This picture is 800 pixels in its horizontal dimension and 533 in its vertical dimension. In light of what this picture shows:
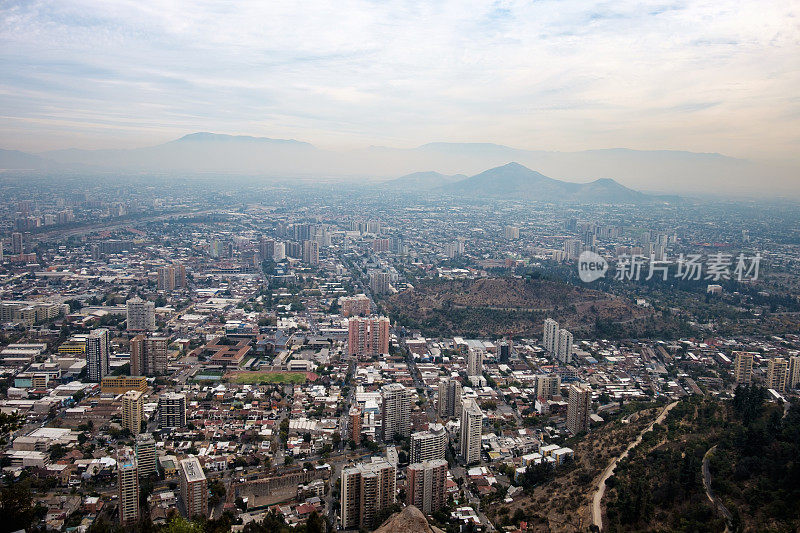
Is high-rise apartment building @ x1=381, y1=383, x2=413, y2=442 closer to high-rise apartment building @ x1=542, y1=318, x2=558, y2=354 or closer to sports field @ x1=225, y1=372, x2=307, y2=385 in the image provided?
sports field @ x1=225, y1=372, x2=307, y2=385

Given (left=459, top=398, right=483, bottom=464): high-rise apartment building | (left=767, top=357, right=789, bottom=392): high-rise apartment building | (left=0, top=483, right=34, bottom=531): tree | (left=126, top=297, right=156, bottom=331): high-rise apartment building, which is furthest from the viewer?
(left=126, top=297, right=156, bottom=331): high-rise apartment building

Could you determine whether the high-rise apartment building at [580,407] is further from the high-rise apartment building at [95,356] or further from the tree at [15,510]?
the high-rise apartment building at [95,356]

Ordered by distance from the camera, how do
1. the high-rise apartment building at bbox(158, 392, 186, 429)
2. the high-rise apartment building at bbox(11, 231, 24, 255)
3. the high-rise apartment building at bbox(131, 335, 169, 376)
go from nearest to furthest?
the high-rise apartment building at bbox(158, 392, 186, 429) → the high-rise apartment building at bbox(131, 335, 169, 376) → the high-rise apartment building at bbox(11, 231, 24, 255)

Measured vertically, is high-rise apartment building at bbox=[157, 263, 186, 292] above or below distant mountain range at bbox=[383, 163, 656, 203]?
below

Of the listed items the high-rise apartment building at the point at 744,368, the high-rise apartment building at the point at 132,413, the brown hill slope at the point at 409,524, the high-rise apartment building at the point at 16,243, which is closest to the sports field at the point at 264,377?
the high-rise apartment building at the point at 132,413

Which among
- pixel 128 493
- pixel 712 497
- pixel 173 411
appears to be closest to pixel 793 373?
pixel 712 497

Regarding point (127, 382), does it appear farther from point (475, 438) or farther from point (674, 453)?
point (674, 453)

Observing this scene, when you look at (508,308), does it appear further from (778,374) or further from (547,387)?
(778,374)

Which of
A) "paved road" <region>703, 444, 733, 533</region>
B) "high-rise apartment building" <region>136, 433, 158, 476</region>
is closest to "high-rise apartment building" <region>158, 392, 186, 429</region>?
"high-rise apartment building" <region>136, 433, 158, 476</region>
